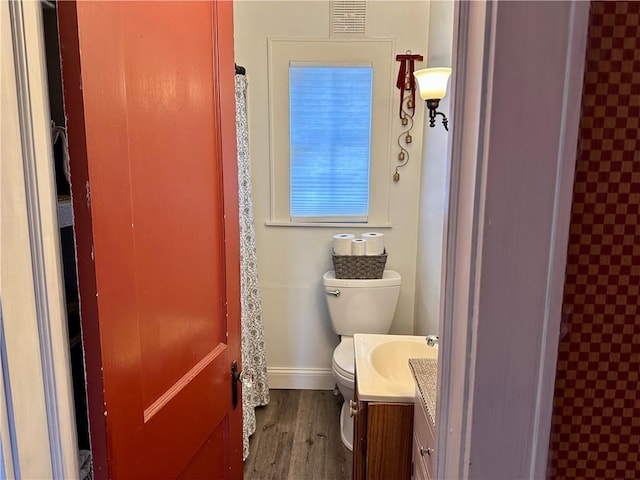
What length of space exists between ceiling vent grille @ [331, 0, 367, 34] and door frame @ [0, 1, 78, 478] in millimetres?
2165

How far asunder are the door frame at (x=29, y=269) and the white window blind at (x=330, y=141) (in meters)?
2.08

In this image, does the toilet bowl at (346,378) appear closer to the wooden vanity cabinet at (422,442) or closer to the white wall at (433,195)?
the white wall at (433,195)

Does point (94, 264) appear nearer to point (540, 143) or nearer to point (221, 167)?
point (221, 167)

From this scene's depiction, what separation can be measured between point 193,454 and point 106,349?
464 mm

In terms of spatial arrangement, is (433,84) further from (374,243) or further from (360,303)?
(360,303)

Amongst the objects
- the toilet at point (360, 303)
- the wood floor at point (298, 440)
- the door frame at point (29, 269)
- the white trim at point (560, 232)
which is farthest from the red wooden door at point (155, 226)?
Result: the toilet at point (360, 303)

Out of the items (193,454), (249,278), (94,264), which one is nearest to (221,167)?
(94,264)

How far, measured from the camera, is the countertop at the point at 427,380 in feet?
3.77

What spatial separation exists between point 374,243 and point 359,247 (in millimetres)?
93

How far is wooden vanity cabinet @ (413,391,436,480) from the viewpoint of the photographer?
110 cm

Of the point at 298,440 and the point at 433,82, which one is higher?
the point at 433,82

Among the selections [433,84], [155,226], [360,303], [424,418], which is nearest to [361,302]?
[360,303]

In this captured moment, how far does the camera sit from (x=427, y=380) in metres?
1.28

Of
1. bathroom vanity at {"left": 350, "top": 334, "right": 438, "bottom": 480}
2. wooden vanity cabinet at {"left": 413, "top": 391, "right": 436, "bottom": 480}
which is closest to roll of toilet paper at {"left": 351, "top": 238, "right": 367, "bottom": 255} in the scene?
bathroom vanity at {"left": 350, "top": 334, "right": 438, "bottom": 480}
